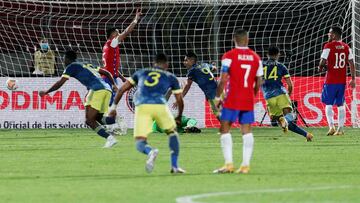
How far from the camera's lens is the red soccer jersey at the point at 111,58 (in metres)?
26.8

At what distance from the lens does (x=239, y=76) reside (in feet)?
51.7

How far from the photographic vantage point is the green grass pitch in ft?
40.7

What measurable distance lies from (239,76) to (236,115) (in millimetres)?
551

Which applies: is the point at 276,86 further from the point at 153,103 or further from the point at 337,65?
the point at 153,103

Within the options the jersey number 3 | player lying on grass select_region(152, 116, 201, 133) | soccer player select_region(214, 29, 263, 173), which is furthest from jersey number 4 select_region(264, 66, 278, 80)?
the jersey number 3

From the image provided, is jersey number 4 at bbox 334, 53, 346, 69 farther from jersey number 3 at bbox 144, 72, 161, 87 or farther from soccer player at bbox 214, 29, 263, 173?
jersey number 3 at bbox 144, 72, 161, 87

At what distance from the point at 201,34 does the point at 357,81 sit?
523 cm

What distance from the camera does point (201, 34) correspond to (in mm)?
34031

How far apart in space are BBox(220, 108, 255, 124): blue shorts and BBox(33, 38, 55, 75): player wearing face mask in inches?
659

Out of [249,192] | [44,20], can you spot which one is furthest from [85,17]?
[249,192]

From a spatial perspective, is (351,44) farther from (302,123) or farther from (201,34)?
(201,34)

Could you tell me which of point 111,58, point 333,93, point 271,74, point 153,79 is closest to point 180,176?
point 153,79

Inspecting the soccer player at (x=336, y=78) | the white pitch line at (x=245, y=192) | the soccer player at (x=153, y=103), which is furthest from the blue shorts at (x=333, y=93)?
the white pitch line at (x=245, y=192)

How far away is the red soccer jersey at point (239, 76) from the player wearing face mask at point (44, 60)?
55.1 feet
